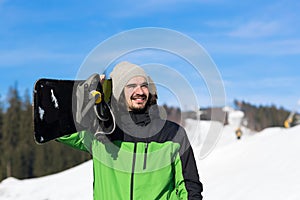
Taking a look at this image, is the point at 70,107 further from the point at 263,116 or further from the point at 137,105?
the point at 263,116

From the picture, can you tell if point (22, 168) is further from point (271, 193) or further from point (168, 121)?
point (168, 121)

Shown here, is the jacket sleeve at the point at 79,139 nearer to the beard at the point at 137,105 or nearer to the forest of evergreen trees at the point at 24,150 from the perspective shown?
the beard at the point at 137,105

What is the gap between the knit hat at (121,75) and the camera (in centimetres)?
300

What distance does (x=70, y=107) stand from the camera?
3.07 metres

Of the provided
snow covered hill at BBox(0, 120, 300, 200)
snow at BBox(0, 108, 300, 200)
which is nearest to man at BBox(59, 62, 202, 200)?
snow at BBox(0, 108, 300, 200)

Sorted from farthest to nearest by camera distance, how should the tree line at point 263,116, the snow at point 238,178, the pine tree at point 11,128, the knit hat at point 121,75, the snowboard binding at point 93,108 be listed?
the tree line at point 263,116 → the pine tree at point 11,128 → the snow at point 238,178 → the knit hat at point 121,75 → the snowboard binding at point 93,108

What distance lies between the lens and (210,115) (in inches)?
123

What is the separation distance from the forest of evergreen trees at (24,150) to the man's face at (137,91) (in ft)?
162

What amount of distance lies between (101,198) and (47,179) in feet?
50.6

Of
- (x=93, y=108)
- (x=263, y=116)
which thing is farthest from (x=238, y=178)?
(x=263, y=116)

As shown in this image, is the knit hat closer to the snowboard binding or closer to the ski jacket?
the snowboard binding

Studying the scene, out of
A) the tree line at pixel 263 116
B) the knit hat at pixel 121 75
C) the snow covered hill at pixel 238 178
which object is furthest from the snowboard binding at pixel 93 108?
Answer: the tree line at pixel 263 116

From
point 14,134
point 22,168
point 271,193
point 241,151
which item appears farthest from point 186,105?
point 14,134

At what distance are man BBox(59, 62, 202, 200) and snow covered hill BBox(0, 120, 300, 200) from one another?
3697 mm
